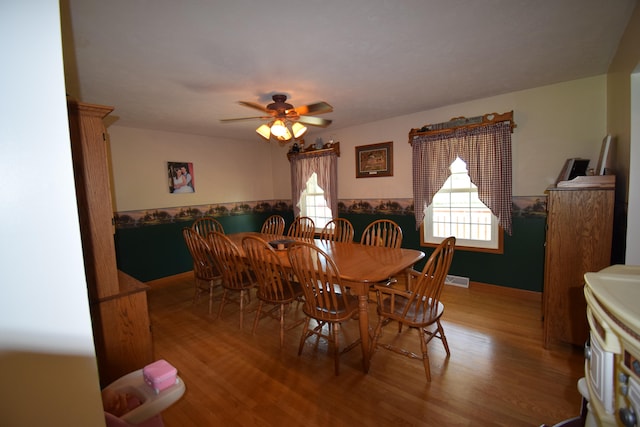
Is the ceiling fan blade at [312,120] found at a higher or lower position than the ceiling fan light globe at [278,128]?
higher

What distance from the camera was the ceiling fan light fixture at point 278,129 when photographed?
2363 millimetres

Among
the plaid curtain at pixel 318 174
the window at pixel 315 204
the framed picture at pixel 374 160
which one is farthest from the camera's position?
the window at pixel 315 204

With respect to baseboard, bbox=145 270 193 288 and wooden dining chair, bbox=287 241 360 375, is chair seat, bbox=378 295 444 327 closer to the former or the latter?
wooden dining chair, bbox=287 241 360 375

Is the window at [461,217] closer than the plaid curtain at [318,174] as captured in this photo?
Yes

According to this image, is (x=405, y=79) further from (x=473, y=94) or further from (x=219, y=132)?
(x=219, y=132)

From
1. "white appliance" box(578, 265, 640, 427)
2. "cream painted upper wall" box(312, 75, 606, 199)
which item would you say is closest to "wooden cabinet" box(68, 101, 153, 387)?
"white appliance" box(578, 265, 640, 427)

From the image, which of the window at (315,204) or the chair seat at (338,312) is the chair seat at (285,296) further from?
the window at (315,204)

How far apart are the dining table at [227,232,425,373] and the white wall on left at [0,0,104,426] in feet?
4.79

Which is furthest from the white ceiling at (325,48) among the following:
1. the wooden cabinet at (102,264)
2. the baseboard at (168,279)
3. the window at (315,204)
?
the baseboard at (168,279)

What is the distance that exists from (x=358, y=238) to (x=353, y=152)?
1.40 m

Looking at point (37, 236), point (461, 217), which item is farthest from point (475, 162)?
point (37, 236)

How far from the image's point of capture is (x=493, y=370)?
1857mm

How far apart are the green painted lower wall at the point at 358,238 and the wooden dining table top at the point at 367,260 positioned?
150cm

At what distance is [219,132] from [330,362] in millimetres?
3741
